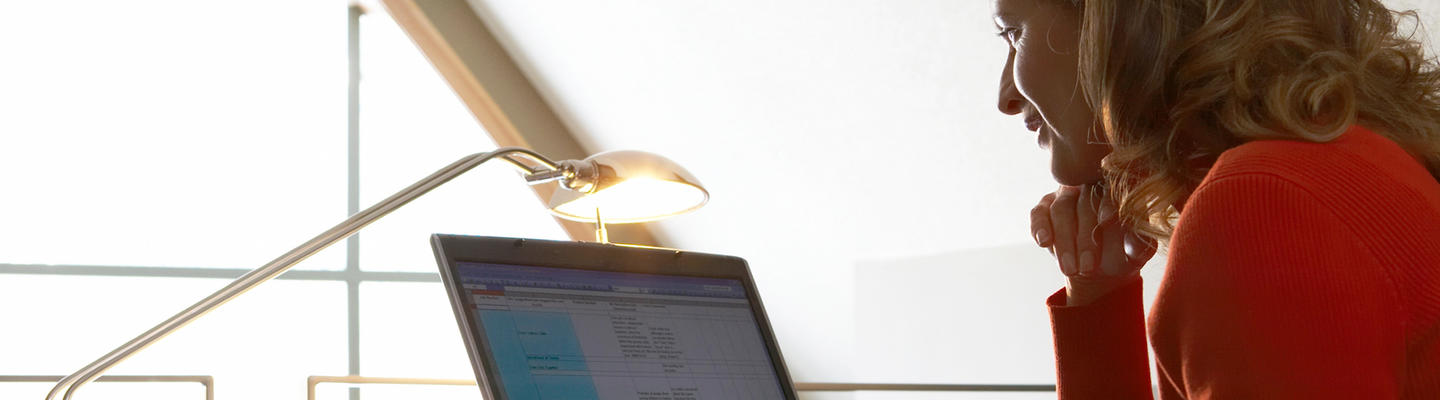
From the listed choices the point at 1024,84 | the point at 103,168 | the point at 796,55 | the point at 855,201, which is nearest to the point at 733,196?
the point at 855,201

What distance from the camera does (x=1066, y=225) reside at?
4.12 feet

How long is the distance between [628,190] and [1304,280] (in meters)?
Result: 1.19

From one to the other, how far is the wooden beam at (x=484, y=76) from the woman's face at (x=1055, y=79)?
12.9 ft

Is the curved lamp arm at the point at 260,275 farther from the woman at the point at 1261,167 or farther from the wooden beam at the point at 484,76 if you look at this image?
the wooden beam at the point at 484,76

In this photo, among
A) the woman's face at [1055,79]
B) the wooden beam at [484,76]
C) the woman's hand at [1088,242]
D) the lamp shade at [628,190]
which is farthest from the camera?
the wooden beam at [484,76]

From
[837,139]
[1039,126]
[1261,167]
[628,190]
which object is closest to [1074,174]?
[1039,126]

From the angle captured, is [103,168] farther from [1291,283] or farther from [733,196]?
[1291,283]

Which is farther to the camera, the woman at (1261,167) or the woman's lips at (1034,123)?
the woman's lips at (1034,123)

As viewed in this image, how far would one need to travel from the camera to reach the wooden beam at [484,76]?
486cm

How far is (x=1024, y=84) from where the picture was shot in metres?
1.05

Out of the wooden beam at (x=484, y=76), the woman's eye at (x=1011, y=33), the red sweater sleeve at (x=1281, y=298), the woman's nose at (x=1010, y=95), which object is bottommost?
the red sweater sleeve at (x=1281, y=298)

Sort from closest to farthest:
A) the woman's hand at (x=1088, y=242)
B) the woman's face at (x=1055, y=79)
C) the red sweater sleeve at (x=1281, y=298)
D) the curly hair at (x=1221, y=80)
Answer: the red sweater sleeve at (x=1281, y=298)
the curly hair at (x=1221, y=80)
the woman's face at (x=1055, y=79)
the woman's hand at (x=1088, y=242)

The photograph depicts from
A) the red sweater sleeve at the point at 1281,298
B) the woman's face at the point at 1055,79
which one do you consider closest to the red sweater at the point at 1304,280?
the red sweater sleeve at the point at 1281,298

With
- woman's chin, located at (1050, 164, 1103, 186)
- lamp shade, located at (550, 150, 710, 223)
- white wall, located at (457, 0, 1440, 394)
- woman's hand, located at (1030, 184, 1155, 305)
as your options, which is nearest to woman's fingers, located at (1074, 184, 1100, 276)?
woman's hand, located at (1030, 184, 1155, 305)
